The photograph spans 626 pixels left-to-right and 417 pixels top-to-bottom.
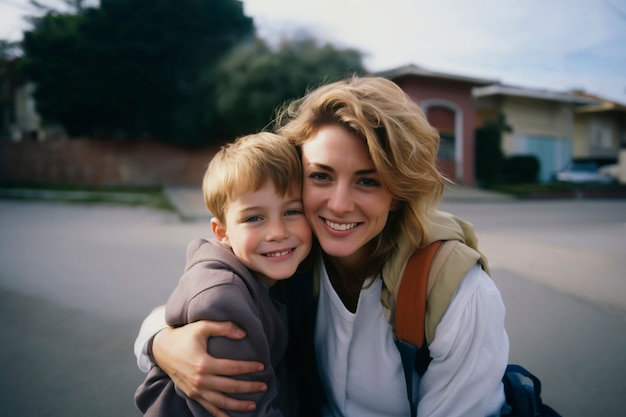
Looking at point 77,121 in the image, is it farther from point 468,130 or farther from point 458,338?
Result: point 458,338

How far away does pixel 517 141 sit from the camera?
2173 cm

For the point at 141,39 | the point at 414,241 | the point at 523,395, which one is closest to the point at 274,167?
the point at 414,241

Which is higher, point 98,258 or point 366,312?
point 366,312

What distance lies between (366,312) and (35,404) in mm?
1626

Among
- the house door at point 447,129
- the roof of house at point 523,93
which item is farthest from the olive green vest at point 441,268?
the roof of house at point 523,93

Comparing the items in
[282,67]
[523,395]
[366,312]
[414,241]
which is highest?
[282,67]

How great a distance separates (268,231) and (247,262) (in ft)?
0.46

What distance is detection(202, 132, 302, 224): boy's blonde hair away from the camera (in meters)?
1.61

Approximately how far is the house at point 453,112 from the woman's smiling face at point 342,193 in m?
17.0

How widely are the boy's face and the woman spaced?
7 centimetres

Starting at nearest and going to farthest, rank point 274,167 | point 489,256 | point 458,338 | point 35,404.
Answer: point 458,338 → point 274,167 → point 35,404 → point 489,256

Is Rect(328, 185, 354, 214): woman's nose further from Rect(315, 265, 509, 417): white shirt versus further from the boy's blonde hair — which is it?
Rect(315, 265, 509, 417): white shirt

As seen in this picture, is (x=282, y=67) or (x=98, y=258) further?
(x=282, y=67)

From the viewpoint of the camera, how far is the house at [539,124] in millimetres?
21250
